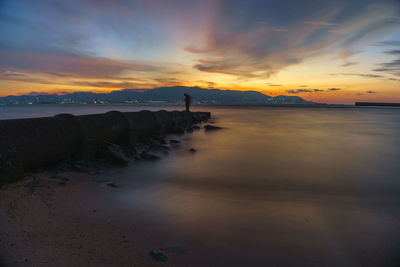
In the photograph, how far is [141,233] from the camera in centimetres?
257

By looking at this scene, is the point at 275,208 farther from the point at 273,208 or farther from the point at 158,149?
the point at 158,149

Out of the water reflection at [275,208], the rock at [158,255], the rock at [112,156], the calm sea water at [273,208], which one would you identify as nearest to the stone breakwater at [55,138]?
the rock at [112,156]

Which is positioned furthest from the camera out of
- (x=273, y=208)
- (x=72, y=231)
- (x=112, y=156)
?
(x=112, y=156)

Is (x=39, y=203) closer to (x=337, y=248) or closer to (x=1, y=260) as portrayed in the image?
(x=1, y=260)

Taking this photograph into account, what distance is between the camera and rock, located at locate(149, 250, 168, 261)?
2.15 meters

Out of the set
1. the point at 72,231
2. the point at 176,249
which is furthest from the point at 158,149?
the point at 176,249

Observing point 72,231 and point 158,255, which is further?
point 72,231

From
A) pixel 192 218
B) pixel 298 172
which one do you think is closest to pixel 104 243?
pixel 192 218

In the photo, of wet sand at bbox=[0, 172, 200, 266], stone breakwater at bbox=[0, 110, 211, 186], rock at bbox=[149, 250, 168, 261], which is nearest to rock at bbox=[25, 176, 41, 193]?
wet sand at bbox=[0, 172, 200, 266]

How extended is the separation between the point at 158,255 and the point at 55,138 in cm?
361

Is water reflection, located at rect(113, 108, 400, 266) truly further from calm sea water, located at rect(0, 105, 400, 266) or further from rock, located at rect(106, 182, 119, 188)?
rock, located at rect(106, 182, 119, 188)

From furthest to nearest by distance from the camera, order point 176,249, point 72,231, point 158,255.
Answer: point 72,231 < point 176,249 < point 158,255

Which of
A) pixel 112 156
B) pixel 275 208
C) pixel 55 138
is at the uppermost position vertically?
pixel 55 138

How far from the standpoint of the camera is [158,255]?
218cm
